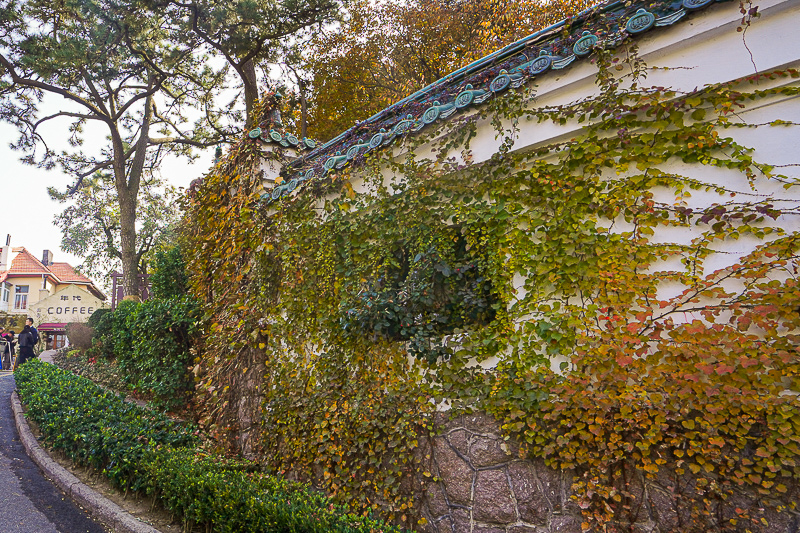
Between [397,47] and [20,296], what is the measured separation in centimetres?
4239

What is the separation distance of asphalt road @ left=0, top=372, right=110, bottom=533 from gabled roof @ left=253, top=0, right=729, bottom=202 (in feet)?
13.5

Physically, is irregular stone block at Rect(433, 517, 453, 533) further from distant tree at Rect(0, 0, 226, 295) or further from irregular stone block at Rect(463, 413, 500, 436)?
distant tree at Rect(0, 0, 226, 295)

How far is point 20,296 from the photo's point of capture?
40969 mm

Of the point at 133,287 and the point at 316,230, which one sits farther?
the point at 133,287

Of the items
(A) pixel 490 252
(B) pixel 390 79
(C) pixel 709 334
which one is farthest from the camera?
(B) pixel 390 79

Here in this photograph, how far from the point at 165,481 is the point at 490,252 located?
150 inches

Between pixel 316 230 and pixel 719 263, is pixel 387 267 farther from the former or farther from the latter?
pixel 719 263

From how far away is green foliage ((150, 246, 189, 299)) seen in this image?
32.5 ft

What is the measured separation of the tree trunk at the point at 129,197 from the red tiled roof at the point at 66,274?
117 ft

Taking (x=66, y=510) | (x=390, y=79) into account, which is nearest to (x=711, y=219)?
(x=66, y=510)

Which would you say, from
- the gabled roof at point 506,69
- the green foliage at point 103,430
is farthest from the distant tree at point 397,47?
the green foliage at point 103,430

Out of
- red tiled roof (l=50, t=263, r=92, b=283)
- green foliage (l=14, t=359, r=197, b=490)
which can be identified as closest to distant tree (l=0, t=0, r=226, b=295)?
green foliage (l=14, t=359, r=197, b=490)

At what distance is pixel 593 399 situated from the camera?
3.20m

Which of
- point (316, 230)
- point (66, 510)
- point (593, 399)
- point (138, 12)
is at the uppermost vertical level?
point (138, 12)
